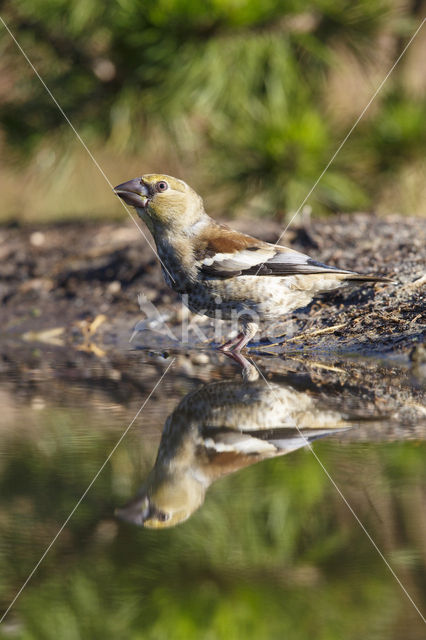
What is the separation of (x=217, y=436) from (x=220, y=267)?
1.88 metres

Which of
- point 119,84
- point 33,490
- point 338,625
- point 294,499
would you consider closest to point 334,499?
point 294,499

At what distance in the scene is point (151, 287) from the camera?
6.37 meters

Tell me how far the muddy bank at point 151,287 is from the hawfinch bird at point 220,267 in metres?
0.30

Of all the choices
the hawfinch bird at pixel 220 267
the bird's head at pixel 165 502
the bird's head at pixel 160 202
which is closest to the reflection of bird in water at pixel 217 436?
the bird's head at pixel 165 502

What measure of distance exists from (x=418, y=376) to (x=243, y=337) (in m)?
1.32

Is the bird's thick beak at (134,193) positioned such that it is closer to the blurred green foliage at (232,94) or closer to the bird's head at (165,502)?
the bird's head at (165,502)

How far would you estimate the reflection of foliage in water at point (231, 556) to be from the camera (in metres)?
1.59

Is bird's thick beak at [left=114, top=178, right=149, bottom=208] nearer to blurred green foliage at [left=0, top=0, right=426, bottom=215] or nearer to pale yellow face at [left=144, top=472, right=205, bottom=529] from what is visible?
pale yellow face at [left=144, top=472, right=205, bottom=529]

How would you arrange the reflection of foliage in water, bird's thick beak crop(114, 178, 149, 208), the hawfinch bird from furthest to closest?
bird's thick beak crop(114, 178, 149, 208) < the hawfinch bird < the reflection of foliage in water

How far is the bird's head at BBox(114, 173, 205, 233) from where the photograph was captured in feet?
15.8

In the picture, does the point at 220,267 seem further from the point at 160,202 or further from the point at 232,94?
the point at 232,94

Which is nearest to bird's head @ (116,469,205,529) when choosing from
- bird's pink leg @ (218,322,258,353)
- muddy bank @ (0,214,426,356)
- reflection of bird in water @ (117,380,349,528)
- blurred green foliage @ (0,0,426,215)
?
reflection of bird in water @ (117,380,349,528)

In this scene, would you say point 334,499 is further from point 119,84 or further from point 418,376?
point 119,84

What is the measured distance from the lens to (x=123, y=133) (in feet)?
28.4
